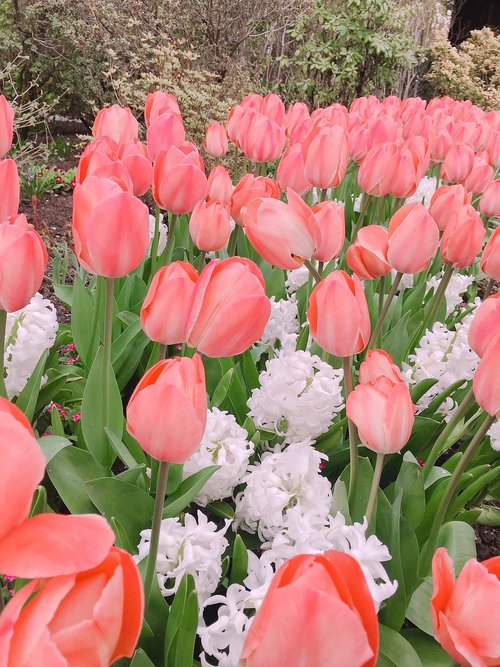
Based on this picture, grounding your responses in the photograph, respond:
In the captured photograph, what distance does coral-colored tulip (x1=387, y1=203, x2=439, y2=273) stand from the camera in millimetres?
1319

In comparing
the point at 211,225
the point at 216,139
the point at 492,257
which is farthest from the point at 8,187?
the point at 216,139

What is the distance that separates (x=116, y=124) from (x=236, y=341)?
1.24 metres

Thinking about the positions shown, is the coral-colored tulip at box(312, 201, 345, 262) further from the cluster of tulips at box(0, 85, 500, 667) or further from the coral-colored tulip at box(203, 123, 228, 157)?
the coral-colored tulip at box(203, 123, 228, 157)

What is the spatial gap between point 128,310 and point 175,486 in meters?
0.84

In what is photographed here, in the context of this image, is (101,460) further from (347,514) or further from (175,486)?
(347,514)

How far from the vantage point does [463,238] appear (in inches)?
59.2

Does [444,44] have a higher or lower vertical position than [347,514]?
higher

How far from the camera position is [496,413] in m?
Result: 0.92

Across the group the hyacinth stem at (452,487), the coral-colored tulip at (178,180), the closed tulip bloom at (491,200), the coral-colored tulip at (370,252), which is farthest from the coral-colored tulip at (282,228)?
the closed tulip bloom at (491,200)

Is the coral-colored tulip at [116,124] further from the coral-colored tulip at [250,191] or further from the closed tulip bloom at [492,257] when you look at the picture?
the closed tulip bloom at [492,257]

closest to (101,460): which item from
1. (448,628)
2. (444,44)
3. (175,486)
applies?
(175,486)

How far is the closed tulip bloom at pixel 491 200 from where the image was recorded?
82.5 inches

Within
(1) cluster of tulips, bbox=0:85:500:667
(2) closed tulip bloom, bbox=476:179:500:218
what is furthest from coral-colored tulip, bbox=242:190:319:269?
(2) closed tulip bloom, bbox=476:179:500:218

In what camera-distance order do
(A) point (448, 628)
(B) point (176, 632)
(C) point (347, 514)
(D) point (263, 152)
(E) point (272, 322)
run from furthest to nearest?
(D) point (263, 152)
(E) point (272, 322)
(C) point (347, 514)
(B) point (176, 632)
(A) point (448, 628)
